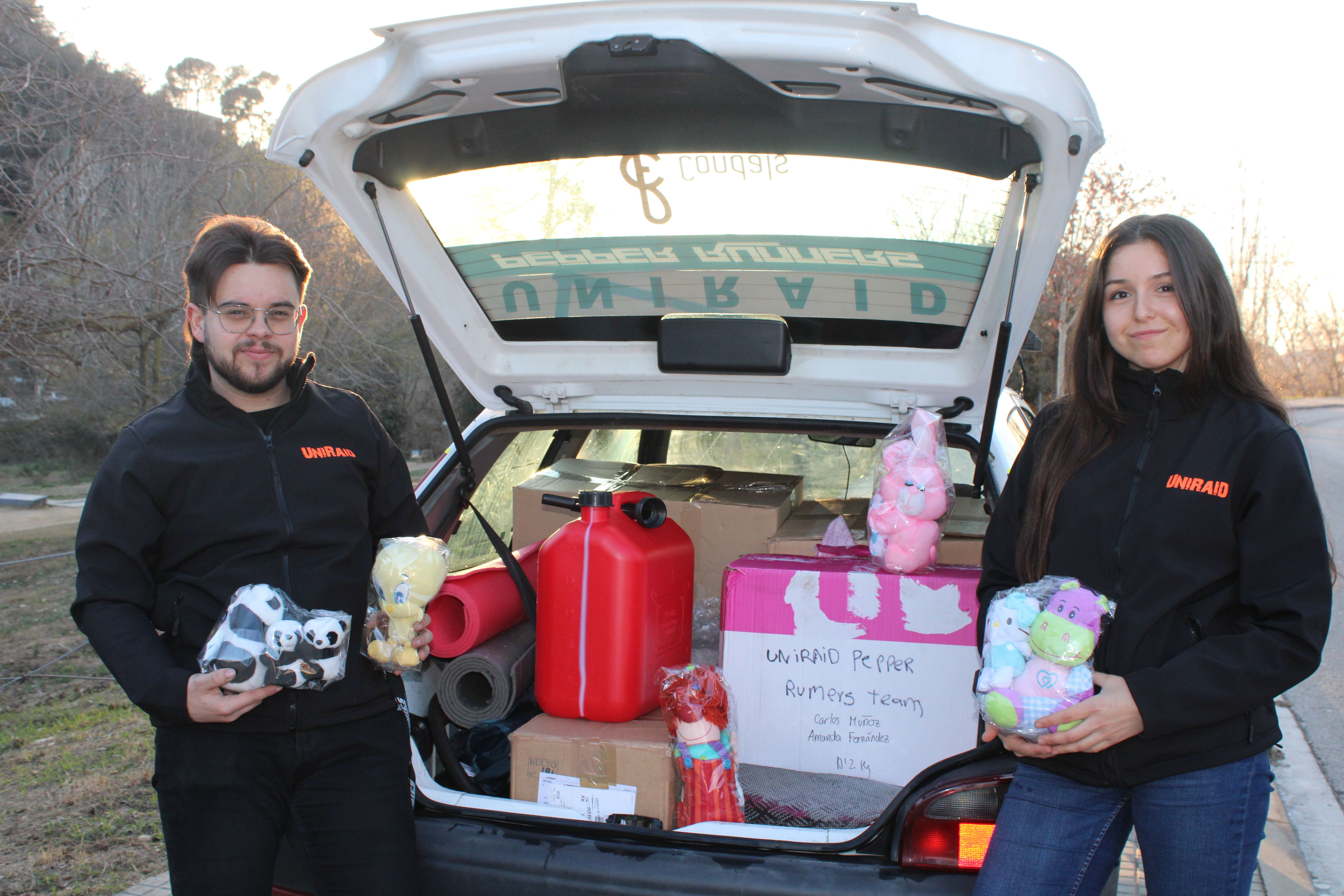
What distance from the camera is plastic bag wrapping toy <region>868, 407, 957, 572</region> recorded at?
209cm

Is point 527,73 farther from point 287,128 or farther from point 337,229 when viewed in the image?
point 337,229

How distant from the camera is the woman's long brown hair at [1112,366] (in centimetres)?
155

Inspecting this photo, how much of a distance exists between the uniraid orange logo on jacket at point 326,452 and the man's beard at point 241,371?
14 cm

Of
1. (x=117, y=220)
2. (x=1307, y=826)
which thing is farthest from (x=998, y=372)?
(x=117, y=220)

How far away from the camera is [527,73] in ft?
5.95

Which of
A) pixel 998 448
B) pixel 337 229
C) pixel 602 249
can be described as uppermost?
pixel 337 229

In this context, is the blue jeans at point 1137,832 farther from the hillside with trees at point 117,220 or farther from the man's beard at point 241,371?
the hillside with trees at point 117,220

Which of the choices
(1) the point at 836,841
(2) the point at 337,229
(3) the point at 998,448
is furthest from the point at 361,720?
(2) the point at 337,229

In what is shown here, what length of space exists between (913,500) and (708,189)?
85 cm

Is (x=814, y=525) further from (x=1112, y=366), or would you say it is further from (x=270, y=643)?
(x=270, y=643)

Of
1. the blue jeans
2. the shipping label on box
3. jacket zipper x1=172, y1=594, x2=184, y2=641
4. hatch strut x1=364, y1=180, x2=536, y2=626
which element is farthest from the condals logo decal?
the blue jeans

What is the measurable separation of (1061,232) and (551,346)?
1366mm

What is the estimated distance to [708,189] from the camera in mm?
2146

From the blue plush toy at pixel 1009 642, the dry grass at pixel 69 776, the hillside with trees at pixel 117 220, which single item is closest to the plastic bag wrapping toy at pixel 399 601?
the blue plush toy at pixel 1009 642
